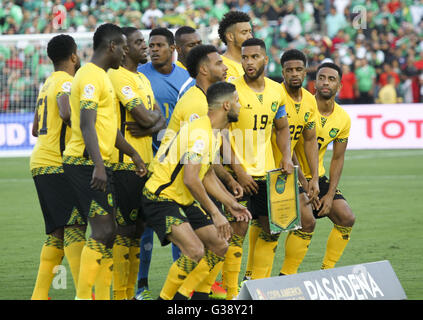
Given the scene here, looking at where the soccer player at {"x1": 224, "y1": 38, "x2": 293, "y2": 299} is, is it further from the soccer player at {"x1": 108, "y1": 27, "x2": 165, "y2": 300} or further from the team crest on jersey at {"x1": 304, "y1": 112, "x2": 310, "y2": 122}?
the soccer player at {"x1": 108, "y1": 27, "x2": 165, "y2": 300}

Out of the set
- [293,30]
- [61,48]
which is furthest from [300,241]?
[293,30]

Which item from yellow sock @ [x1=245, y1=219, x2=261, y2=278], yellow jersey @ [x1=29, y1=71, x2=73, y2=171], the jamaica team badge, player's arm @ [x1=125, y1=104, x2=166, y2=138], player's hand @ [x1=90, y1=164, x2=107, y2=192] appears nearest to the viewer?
player's hand @ [x1=90, y1=164, x2=107, y2=192]

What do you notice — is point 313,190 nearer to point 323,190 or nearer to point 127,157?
point 323,190

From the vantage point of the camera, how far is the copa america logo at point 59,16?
25984mm

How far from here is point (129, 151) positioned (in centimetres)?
698

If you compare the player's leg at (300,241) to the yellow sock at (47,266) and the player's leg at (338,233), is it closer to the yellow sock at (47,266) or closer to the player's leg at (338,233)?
the player's leg at (338,233)

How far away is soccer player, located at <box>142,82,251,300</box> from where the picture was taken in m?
6.35

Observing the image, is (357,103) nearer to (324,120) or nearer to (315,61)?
(315,61)

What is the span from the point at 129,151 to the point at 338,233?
2.52m

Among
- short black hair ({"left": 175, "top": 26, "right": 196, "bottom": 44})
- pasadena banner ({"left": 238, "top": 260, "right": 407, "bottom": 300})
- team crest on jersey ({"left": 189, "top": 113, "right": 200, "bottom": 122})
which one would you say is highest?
short black hair ({"left": 175, "top": 26, "right": 196, "bottom": 44})

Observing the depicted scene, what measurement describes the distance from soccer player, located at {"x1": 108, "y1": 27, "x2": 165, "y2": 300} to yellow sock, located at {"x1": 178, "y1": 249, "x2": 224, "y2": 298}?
0.97m

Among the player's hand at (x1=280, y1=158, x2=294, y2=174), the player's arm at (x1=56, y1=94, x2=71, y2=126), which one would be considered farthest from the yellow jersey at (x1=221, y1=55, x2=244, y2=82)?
the player's arm at (x1=56, y1=94, x2=71, y2=126)

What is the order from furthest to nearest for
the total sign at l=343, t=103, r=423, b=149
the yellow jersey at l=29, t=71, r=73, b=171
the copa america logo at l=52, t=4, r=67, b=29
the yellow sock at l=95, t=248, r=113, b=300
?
the copa america logo at l=52, t=4, r=67, b=29 < the total sign at l=343, t=103, r=423, b=149 < the yellow jersey at l=29, t=71, r=73, b=171 < the yellow sock at l=95, t=248, r=113, b=300

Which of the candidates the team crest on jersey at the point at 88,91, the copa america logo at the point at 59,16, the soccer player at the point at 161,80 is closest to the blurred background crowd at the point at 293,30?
the copa america logo at the point at 59,16
